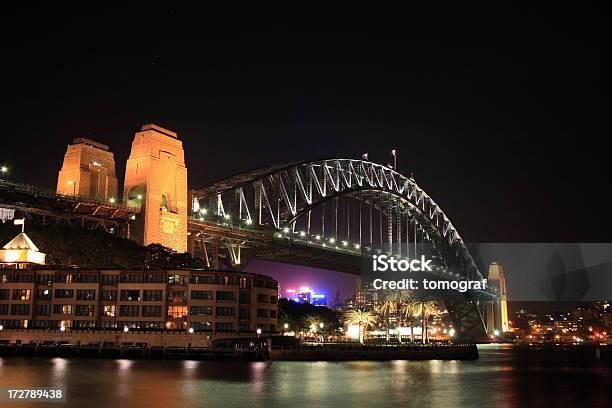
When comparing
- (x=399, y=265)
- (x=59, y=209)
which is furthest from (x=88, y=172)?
(x=399, y=265)

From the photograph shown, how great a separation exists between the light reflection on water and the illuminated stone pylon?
75.3 ft

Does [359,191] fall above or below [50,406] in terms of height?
above

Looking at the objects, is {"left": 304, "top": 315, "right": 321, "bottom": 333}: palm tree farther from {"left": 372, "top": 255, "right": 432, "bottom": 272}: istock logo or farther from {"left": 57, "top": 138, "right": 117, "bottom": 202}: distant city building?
{"left": 57, "top": 138, "right": 117, "bottom": 202}: distant city building

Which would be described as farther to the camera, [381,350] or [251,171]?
[251,171]

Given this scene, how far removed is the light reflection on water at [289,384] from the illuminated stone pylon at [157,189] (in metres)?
23.0

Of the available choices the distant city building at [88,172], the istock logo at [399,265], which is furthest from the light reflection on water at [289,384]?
the istock logo at [399,265]

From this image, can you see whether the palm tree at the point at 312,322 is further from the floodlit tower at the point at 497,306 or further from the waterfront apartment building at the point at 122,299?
the floodlit tower at the point at 497,306

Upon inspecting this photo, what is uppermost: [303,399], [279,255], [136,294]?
[279,255]

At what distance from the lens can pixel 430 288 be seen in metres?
144

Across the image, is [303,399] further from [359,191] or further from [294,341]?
[359,191]

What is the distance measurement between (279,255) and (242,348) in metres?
43.2

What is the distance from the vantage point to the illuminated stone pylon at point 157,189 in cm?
8856

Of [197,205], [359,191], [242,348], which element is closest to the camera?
[242,348]

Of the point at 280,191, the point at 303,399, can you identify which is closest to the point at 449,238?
the point at 280,191
